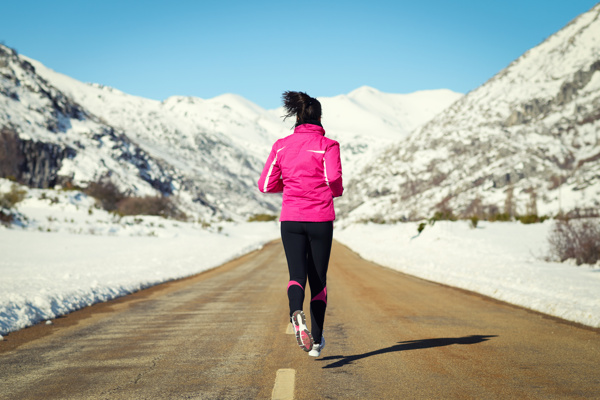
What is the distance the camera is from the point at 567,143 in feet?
221

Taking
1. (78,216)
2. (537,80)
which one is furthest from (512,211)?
(78,216)

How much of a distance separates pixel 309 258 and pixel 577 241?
16.7 metres

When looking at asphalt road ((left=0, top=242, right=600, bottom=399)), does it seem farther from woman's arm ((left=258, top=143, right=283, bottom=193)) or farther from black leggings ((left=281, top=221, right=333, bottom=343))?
woman's arm ((left=258, top=143, right=283, bottom=193))

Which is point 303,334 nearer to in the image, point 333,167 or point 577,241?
point 333,167

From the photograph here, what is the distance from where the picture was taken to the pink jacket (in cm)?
455

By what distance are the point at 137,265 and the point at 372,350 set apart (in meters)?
14.1

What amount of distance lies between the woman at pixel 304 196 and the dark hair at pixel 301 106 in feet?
0.30

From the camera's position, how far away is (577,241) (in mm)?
18172

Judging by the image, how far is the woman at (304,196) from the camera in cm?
456

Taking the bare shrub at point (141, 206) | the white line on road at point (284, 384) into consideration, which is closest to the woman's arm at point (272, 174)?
the white line on road at point (284, 384)

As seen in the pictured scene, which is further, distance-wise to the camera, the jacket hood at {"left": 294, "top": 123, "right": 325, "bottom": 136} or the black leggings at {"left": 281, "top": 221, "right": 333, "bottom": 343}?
the jacket hood at {"left": 294, "top": 123, "right": 325, "bottom": 136}

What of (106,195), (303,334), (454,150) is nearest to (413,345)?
(303,334)

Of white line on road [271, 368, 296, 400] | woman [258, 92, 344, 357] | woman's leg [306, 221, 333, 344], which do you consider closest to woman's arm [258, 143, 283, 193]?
woman [258, 92, 344, 357]

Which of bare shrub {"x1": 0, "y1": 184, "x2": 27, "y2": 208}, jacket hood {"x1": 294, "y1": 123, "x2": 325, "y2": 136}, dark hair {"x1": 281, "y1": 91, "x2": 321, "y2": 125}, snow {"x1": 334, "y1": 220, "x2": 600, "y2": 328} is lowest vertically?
snow {"x1": 334, "y1": 220, "x2": 600, "y2": 328}
